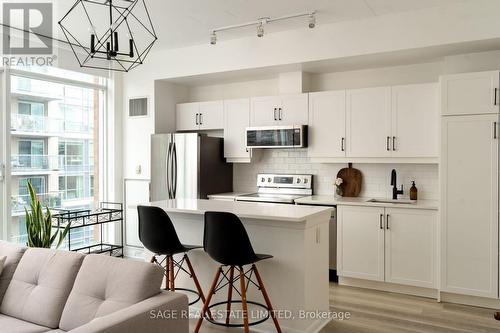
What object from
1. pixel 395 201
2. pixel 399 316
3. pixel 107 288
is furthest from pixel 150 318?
pixel 395 201

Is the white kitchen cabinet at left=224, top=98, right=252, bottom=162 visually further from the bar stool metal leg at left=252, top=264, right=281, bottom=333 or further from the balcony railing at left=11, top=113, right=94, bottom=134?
the bar stool metal leg at left=252, top=264, right=281, bottom=333

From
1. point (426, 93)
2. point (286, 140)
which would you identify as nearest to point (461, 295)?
point (426, 93)

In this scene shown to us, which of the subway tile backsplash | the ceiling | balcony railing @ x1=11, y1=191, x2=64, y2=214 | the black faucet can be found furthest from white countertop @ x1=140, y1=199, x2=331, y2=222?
balcony railing @ x1=11, y1=191, x2=64, y2=214

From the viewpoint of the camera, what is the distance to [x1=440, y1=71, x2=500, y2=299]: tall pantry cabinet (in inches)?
151

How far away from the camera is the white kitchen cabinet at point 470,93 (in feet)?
12.6

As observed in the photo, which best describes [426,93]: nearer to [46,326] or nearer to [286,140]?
[286,140]

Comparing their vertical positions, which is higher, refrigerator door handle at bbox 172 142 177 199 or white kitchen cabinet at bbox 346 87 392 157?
white kitchen cabinet at bbox 346 87 392 157

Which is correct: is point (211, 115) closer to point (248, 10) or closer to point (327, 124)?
point (327, 124)

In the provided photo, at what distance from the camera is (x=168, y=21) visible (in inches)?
179

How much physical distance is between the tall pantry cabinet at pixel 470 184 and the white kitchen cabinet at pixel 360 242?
2.07 feet

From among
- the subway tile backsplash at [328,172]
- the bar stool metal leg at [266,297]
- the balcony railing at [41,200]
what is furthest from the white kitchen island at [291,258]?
the balcony railing at [41,200]

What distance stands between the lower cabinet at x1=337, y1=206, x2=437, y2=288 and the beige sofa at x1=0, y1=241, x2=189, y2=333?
2.56 metres

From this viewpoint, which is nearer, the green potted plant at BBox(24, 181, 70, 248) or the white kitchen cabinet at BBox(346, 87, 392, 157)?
the green potted plant at BBox(24, 181, 70, 248)

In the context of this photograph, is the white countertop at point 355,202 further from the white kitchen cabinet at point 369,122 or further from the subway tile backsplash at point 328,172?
the white kitchen cabinet at point 369,122
